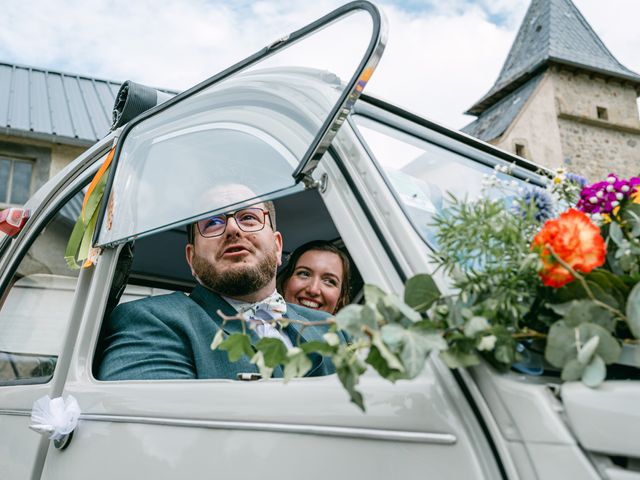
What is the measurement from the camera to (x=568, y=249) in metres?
1.03

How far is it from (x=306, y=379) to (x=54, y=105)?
16231 millimetres

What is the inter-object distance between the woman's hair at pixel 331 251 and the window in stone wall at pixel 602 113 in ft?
94.5

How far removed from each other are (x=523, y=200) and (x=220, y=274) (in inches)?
61.8

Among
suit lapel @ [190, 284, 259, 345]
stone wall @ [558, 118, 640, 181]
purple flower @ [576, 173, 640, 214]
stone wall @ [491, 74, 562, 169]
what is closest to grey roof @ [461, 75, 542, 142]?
stone wall @ [491, 74, 562, 169]

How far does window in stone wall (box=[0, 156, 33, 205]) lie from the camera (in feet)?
48.9

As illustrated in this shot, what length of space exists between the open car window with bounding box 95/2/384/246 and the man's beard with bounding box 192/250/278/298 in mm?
594

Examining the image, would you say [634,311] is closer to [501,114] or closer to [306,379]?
[306,379]

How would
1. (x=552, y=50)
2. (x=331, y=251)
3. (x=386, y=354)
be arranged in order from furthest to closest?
(x=552, y=50) < (x=331, y=251) < (x=386, y=354)

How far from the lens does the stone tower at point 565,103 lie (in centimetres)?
2770

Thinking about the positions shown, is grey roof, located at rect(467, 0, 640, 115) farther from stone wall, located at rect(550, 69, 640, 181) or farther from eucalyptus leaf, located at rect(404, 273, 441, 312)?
eucalyptus leaf, located at rect(404, 273, 441, 312)

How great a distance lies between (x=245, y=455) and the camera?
55.2 inches

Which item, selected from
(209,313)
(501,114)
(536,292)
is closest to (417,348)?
(536,292)

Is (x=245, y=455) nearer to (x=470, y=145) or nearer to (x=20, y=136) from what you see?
(x=470, y=145)

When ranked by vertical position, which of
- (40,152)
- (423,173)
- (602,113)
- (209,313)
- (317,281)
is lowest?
(423,173)
